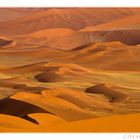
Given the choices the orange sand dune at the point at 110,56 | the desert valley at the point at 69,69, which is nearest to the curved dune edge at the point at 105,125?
the desert valley at the point at 69,69

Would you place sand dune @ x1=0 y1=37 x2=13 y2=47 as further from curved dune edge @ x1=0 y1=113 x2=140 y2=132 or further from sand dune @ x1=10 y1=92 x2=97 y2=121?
curved dune edge @ x1=0 y1=113 x2=140 y2=132

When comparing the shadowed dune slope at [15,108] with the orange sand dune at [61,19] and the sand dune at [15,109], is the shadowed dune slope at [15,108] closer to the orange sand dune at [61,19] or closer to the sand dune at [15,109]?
the sand dune at [15,109]

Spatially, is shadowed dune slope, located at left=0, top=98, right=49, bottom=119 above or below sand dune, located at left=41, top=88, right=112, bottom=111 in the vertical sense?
below

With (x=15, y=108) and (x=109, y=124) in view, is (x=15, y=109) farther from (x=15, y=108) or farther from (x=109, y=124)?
(x=109, y=124)

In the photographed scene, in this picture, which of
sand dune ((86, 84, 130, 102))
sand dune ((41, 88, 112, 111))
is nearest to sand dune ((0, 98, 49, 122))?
sand dune ((41, 88, 112, 111))

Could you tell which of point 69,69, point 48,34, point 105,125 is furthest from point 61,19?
point 105,125

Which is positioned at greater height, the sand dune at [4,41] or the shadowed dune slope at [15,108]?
the sand dune at [4,41]
